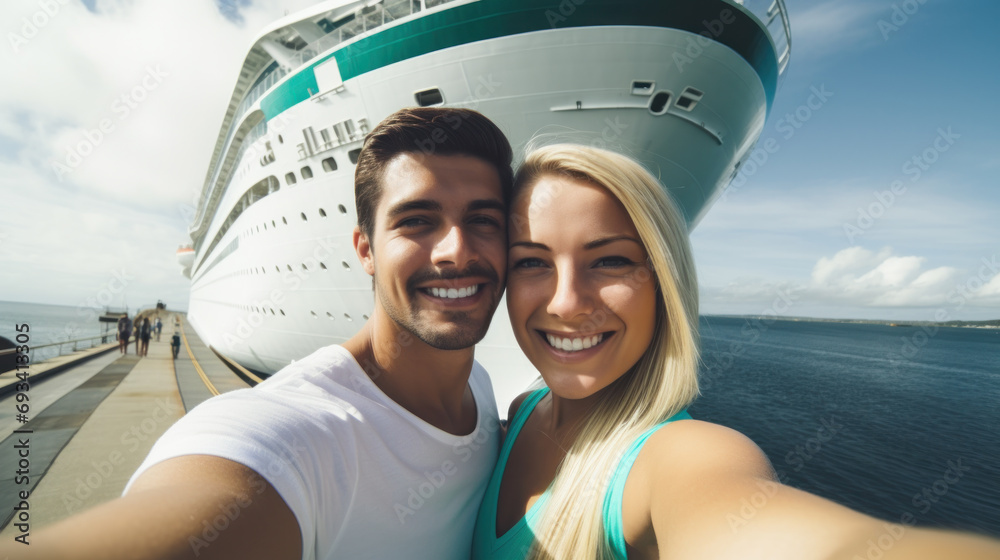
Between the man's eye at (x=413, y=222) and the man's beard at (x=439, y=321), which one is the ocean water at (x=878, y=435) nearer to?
the man's beard at (x=439, y=321)

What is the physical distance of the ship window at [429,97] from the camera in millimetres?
8195

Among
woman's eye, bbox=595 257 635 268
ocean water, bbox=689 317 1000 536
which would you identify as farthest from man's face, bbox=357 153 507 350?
ocean water, bbox=689 317 1000 536

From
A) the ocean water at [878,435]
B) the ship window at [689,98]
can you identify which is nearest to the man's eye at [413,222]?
the ocean water at [878,435]

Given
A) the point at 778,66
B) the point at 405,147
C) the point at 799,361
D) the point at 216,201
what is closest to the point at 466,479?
the point at 405,147

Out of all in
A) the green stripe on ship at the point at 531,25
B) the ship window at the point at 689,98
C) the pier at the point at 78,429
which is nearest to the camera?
the pier at the point at 78,429

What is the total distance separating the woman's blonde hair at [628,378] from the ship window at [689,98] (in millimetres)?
6887

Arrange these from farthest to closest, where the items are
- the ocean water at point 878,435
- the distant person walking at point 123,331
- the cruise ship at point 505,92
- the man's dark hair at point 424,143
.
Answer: the distant person walking at point 123,331
the ocean water at point 878,435
the cruise ship at point 505,92
the man's dark hair at point 424,143

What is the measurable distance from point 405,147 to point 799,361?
197ft

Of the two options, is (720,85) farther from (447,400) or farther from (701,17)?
(447,400)

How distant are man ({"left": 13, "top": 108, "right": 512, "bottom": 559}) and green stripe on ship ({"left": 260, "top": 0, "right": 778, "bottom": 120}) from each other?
6.04 metres

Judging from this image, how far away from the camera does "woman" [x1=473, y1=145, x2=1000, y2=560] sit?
136 centimetres

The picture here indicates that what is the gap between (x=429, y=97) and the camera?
8.33m

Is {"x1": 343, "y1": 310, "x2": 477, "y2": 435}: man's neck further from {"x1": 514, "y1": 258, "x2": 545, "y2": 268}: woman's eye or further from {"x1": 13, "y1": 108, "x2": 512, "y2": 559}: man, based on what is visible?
{"x1": 514, "y1": 258, "x2": 545, "y2": 268}: woman's eye

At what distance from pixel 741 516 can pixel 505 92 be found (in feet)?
25.6
